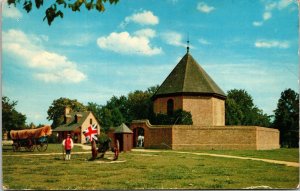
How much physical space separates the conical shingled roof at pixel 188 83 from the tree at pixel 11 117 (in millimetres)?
16990

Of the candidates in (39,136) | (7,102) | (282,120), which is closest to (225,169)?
(7,102)

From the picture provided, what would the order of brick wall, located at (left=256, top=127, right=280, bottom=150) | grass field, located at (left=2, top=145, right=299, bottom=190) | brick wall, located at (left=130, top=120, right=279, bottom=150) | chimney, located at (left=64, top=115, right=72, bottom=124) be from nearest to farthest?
1. grass field, located at (left=2, top=145, right=299, bottom=190)
2. brick wall, located at (left=130, top=120, right=279, bottom=150)
3. chimney, located at (left=64, top=115, right=72, bottom=124)
4. brick wall, located at (left=256, top=127, right=280, bottom=150)

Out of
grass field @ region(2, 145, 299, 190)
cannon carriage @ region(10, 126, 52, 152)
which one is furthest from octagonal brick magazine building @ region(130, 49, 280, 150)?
grass field @ region(2, 145, 299, 190)

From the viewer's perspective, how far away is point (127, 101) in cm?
3158

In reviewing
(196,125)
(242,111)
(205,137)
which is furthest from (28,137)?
(242,111)

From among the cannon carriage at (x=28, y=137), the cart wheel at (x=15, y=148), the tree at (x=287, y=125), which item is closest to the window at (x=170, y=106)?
the tree at (x=287, y=125)

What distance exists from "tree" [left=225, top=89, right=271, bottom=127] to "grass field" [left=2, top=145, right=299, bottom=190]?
29171mm

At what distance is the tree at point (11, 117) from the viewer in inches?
677

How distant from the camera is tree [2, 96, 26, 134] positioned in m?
17.2

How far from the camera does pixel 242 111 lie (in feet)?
190

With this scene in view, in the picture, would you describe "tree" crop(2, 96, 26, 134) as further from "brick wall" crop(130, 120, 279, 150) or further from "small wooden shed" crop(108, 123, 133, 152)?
"brick wall" crop(130, 120, 279, 150)

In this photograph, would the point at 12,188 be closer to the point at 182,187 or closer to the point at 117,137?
the point at 182,187

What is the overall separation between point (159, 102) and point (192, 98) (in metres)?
3.26

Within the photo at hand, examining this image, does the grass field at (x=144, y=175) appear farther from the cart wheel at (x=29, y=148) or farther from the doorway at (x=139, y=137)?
the doorway at (x=139, y=137)
